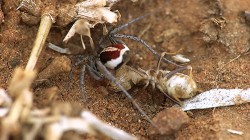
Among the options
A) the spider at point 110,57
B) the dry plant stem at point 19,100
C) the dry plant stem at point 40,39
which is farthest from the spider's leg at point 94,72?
the dry plant stem at point 19,100

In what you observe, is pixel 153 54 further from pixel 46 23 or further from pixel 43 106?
pixel 43 106

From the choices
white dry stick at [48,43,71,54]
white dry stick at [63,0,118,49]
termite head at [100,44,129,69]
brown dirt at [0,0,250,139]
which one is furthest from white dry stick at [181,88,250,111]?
white dry stick at [48,43,71,54]

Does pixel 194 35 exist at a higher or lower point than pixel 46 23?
lower

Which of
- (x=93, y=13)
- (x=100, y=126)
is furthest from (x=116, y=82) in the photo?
(x=100, y=126)

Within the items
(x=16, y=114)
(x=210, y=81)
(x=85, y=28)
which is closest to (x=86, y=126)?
(x=16, y=114)

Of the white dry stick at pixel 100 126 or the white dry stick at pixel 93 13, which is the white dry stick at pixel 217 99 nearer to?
the white dry stick at pixel 93 13

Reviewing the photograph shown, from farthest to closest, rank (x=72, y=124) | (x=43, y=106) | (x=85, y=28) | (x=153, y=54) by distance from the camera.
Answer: (x=153, y=54)
(x=85, y=28)
(x=43, y=106)
(x=72, y=124)

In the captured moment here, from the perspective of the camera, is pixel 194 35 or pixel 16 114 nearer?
pixel 16 114
